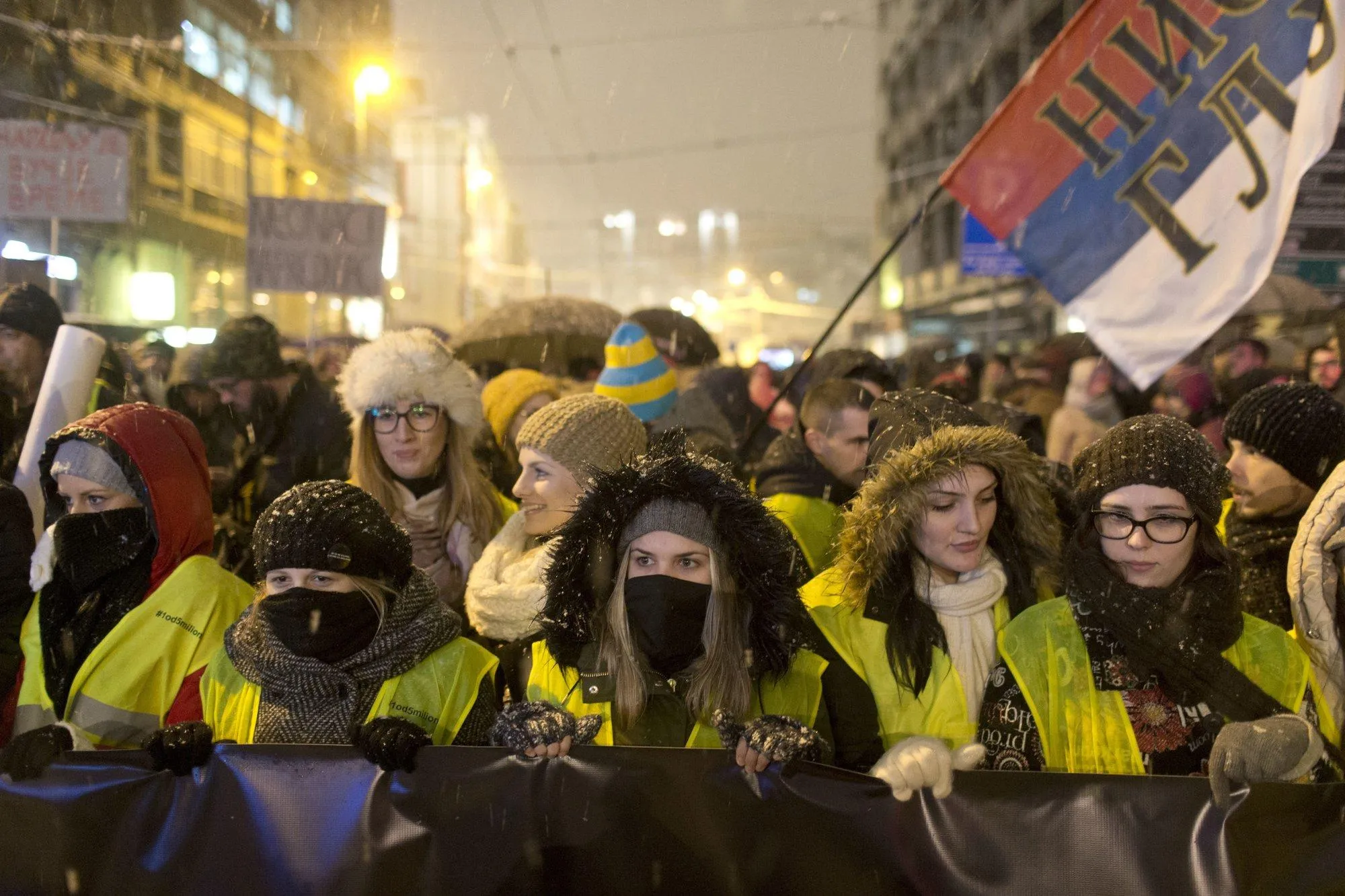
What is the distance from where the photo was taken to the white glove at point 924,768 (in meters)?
2.61

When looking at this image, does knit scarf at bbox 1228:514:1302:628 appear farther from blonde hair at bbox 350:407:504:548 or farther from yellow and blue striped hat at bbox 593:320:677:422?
yellow and blue striped hat at bbox 593:320:677:422

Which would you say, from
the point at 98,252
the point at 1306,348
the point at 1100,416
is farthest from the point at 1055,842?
the point at 98,252

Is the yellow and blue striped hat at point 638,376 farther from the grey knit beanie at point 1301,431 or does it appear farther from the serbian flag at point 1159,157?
the grey knit beanie at point 1301,431

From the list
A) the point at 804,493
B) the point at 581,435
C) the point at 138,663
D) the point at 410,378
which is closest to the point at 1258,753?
the point at 581,435

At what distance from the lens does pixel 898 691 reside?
10.3 feet

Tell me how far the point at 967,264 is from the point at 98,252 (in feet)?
51.0

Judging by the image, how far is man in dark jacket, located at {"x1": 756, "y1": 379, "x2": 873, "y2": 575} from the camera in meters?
4.86

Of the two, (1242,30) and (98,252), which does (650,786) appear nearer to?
(1242,30)

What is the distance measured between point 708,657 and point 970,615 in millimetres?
797

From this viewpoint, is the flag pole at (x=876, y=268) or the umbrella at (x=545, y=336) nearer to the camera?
the flag pole at (x=876, y=268)

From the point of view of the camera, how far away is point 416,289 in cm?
6272

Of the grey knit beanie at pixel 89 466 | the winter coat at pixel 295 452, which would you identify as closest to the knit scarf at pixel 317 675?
the grey knit beanie at pixel 89 466

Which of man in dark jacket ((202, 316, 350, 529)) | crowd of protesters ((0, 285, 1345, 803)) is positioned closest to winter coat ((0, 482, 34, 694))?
crowd of protesters ((0, 285, 1345, 803))

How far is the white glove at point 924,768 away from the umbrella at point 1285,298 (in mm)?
7753
